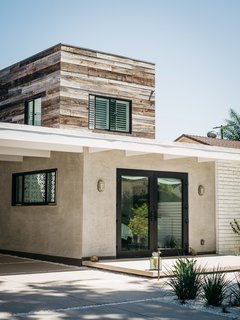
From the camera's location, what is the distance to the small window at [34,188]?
1295cm

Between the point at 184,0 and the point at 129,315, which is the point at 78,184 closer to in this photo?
the point at 184,0

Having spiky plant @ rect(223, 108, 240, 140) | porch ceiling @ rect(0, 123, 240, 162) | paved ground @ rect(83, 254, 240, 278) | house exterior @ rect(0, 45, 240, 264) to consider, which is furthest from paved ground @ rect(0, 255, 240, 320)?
spiky plant @ rect(223, 108, 240, 140)

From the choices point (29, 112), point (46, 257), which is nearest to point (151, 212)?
point (46, 257)

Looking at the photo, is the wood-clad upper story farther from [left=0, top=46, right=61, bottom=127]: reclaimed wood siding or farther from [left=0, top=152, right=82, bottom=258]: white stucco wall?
[left=0, top=152, right=82, bottom=258]: white stucco wall

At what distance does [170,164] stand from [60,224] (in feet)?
11.2

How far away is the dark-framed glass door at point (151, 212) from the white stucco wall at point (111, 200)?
0.19m

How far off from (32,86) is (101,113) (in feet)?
9.78

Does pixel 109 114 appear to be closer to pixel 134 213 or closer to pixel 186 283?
pixel 134 213

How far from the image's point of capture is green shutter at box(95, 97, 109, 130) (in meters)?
18.3

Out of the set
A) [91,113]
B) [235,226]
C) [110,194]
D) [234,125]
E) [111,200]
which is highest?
[234,125]

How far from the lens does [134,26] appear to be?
11.6 meters

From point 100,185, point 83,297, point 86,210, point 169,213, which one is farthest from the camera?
point 169,213

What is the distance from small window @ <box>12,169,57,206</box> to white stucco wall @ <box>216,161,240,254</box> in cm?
480

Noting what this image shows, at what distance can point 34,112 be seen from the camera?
19.0 metres
